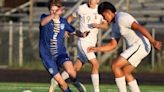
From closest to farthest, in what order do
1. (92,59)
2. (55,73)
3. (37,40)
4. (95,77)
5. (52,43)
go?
(55,73)
(52,43)
(95,77)
(92,59)
(37,40)

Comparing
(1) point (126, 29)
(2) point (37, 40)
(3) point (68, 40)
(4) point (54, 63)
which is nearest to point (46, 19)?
(4) point (54, 63)

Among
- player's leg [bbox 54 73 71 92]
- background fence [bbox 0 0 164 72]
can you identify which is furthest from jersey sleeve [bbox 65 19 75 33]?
background fence [bbox 0 0 164 72]

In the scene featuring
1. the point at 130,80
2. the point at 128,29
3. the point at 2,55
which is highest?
the point at 128,29

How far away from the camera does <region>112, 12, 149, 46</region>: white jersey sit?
1453 centimetres

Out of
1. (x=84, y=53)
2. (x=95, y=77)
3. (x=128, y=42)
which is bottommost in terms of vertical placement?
(x=95, y=77)

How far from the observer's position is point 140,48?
581 inches

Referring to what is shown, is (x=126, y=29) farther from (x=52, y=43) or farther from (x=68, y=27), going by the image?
(x=52, y=43)

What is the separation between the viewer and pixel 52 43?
51.3 feet

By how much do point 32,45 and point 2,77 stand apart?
660 centimetres

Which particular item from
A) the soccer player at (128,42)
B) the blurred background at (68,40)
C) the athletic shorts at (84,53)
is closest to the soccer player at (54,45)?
the soccer player at (128,42)

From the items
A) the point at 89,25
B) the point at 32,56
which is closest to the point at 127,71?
the point at 89,25

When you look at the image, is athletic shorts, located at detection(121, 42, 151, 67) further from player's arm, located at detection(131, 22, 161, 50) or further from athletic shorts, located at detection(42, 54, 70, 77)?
athletic shorts, located at detection(42, 54, 70, 77)

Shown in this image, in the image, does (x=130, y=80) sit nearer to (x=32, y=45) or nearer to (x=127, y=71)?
(x=127, y=71)

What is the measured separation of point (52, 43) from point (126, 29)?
73.2 inches
